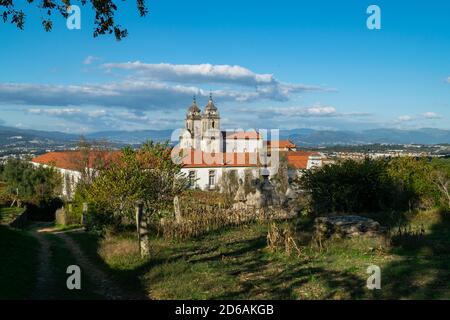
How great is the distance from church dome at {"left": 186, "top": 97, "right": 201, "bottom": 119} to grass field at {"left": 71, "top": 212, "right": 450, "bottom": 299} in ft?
301

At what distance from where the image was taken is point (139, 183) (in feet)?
Result: 72.8

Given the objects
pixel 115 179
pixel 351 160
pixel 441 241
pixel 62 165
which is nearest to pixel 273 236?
pixel 441 241

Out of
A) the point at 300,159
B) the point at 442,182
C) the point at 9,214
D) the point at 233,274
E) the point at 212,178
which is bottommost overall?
the point at 212,178

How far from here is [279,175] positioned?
7675cm

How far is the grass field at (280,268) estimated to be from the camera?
391 inches

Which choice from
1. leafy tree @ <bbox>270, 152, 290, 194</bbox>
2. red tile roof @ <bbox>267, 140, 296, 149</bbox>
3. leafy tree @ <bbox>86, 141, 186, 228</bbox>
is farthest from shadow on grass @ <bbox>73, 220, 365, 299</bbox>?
red tile roof @ <bbox>267, 140, 296, 149</bbox>

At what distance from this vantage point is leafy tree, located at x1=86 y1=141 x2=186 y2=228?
72.7ft

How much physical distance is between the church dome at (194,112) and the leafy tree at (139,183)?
8623 cm

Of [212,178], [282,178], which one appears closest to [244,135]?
[212,178]

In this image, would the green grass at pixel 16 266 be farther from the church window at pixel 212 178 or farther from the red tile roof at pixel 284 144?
the red tile roof at pixel 284 144

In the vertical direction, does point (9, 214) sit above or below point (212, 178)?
above

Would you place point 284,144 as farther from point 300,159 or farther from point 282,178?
point 282,178

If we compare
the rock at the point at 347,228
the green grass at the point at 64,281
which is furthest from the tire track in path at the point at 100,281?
the rock at the point at 347,228

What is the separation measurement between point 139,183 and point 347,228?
35.2 ft
